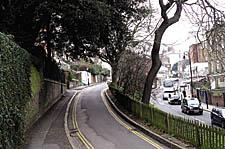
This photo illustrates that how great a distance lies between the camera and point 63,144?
36.9 feet

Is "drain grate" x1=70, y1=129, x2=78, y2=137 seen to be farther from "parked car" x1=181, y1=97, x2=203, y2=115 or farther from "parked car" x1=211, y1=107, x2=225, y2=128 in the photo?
"parked car" x1=181, y1=97, x2=203, y2=115

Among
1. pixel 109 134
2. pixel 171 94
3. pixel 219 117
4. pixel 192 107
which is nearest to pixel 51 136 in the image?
pixel 109 134

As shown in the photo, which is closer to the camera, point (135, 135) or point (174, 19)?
point (135, 135)

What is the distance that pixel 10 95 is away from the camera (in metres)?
9.15

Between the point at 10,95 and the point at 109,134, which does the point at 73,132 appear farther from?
the point at 10,95

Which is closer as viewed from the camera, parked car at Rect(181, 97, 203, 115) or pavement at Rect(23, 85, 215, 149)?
pavement at Rect(23, 85, 215, 149)

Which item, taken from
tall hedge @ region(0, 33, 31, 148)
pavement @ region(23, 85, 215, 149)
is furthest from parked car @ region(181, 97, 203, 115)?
tall hedge @ region(0, 33, 31, 148)

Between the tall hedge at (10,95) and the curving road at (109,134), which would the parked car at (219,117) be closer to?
the curving road at (109,134)

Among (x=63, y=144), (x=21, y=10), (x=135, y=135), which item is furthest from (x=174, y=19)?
(x=21, y=10)

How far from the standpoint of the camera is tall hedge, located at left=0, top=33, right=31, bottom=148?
25.7ft

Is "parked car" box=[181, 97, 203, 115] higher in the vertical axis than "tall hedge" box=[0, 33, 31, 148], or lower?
lower

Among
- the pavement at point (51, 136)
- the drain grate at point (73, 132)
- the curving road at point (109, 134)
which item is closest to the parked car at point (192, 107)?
the curving road at point (109, 134)

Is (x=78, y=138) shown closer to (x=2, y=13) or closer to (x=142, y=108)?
(x=142, y=108)

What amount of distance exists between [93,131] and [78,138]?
61.0 inches
